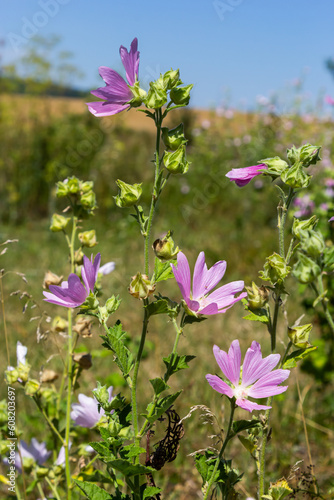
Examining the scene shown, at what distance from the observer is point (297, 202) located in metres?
2.49

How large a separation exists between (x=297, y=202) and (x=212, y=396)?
1.07m

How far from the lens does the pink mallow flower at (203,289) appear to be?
0.66 meters

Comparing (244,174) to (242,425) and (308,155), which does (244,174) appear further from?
(242,425)

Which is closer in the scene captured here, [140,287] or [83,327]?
[140,287]

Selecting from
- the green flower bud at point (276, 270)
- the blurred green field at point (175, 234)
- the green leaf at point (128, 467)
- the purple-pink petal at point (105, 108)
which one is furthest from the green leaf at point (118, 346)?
the blurred green field at point (175, 234)

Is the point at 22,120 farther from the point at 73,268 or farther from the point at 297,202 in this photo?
the point at 73,268

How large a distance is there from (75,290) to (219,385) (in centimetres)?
24

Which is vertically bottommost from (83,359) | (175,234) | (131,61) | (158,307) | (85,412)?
(175,234)

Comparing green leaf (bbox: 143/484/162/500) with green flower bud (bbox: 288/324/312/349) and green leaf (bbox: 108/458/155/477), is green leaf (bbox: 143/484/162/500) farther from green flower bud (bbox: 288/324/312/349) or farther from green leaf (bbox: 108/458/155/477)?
green flower bud (bbox: 288/324/312/349)

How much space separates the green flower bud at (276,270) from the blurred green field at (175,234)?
2.53ft

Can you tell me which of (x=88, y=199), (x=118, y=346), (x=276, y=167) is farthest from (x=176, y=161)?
(x=88, y=199)

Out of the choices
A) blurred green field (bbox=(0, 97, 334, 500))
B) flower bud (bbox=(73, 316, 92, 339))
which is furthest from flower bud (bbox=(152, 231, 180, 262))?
blurred green field (bbox=(0, 97, 334, 500))

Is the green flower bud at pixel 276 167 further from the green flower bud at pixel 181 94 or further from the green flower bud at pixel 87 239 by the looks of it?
the green flower bud at pixel 87 239

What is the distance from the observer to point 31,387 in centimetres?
91
